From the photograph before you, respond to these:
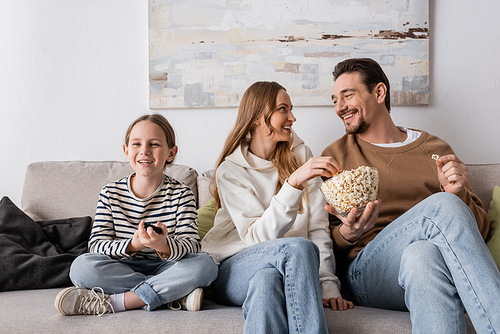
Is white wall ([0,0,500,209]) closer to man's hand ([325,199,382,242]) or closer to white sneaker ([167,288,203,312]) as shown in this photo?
man's hand ([325,199,382,242])

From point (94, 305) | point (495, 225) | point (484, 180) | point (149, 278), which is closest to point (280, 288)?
point (149, 278)

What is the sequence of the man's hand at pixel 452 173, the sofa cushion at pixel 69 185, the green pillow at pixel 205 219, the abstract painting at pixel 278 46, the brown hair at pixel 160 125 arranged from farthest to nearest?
1. the abstract painting at pixel 278 46
2. the sofa cushion at pixel 69 185
3. the green pillow at pixel 205 219
4. the brown hair at pixel 160 125
5. the man's hand at pixel 452 173

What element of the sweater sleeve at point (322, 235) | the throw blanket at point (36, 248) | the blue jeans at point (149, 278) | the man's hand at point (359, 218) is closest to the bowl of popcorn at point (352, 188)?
the man's hand at point (359, 218)

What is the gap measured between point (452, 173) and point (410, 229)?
320 mm

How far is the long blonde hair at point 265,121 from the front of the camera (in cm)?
155

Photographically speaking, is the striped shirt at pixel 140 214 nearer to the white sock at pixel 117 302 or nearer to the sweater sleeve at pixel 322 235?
the white sock at pixel 117 302

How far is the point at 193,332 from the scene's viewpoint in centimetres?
116

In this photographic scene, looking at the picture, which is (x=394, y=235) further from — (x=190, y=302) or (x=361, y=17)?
(x=361, y=17)

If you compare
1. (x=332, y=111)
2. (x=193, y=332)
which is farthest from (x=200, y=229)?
(x=332, y=111)

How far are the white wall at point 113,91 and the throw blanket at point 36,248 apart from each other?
1.87 feet

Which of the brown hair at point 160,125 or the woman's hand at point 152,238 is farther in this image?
the brown hair at point 160,125

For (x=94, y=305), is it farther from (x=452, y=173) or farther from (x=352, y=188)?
(x=452, y=173)

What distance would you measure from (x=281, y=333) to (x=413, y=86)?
1467 millimetres

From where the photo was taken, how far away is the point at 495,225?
5.25 ft
